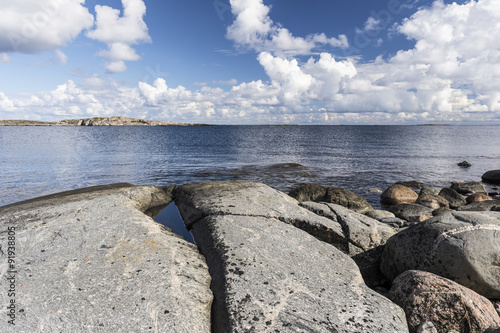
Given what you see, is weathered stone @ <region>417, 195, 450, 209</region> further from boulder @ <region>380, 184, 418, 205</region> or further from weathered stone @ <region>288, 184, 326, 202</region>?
weathered stone @ <region>288, 184, 326, 202</region>

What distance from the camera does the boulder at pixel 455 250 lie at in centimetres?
634

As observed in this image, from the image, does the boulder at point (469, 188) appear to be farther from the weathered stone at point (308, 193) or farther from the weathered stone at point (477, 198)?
the weathered stone at point (308, 193)

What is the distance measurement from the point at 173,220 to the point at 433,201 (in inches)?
670

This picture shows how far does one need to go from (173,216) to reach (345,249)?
6709 millimetres

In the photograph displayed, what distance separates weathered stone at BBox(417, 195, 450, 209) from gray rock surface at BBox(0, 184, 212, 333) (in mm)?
17312

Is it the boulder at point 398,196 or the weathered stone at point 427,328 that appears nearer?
the weathered stone at point 427,328

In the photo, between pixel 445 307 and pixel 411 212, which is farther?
pixel 411 212

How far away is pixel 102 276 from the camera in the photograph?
529 centimetres

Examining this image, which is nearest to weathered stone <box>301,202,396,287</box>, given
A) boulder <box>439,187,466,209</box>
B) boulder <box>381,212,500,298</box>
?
boulder <box>381,212,500,298</box>

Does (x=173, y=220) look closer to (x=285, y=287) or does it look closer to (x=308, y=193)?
(x=285, y=287)

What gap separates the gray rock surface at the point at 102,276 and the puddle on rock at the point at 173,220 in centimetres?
143

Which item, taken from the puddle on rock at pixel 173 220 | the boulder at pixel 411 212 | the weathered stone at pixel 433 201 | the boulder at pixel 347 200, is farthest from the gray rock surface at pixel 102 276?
the weathered stone at pixel 433 201

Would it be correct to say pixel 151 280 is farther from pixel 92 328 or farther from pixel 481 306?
pixel 481 306

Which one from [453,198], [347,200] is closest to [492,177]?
[453,198]
